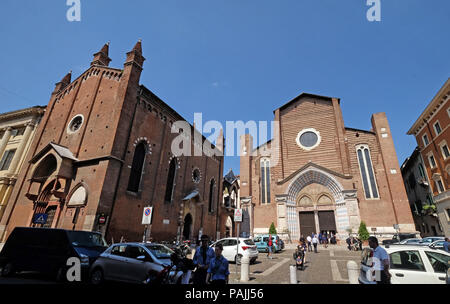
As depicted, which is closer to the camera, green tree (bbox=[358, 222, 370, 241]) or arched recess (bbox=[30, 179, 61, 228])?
arched recess (bbox=[30, 179, 61, 228])

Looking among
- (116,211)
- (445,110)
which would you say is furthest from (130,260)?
(445,110)

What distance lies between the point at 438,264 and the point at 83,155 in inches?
769

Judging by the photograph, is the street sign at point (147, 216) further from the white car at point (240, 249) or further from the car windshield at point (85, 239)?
the white car at point (240, 249)

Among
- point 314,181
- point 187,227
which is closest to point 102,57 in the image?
point 187,227

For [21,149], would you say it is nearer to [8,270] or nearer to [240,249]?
[8,270]

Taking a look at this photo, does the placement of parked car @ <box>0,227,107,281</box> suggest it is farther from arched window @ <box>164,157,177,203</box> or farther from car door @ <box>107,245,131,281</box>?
arched window @ <box>164,157,177,203</box>

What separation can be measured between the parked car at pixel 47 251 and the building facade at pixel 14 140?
58.4 ft

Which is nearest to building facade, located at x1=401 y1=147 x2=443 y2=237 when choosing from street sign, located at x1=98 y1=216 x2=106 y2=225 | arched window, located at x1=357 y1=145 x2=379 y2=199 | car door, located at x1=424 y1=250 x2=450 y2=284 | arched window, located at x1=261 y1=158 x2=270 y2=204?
arched window, located at x1=357 y1=145 x2=379 y2=199

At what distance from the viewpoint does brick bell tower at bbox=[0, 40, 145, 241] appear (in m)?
13.9

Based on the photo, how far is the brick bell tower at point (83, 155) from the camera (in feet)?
45.6

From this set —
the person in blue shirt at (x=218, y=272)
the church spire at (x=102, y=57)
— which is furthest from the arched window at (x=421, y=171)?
the church spire at (x=102, y=57)

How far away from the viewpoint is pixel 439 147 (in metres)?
21.9

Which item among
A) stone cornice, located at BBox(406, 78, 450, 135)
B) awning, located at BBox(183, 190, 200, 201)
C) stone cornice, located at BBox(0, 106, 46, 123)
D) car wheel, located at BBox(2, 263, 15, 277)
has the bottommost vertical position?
car wheel, located at BBox(2, 263, 15, 277)

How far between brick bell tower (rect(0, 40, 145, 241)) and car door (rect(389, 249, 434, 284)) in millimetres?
14125
